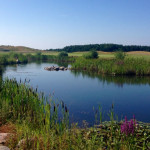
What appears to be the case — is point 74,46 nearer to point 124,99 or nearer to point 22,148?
point 124,99

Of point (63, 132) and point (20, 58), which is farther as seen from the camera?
point (20, 58)

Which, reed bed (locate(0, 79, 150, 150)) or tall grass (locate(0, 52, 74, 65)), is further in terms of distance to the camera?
tall grass (locate(0, 52, 74, 65))

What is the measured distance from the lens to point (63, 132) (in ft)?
16.9

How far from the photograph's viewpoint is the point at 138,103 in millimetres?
13078

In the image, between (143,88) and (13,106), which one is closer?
(13,106)

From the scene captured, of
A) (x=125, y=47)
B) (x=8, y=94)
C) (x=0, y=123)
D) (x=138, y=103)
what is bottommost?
(x=138, y=103)

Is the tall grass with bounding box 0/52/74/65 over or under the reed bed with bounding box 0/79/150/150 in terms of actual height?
over

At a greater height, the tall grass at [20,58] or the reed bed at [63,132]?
the tall grass at [20,58]

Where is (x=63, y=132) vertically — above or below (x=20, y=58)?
below

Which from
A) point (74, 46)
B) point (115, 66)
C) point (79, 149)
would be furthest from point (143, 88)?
point (74, 46)

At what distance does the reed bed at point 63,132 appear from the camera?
4309mm

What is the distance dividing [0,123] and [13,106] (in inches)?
43.1

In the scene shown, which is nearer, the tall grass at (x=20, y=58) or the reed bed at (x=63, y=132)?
the reed bed at (x=63, y=132)

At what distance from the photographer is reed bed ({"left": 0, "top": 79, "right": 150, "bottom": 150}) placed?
14.1ft
